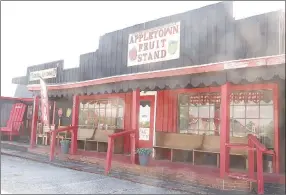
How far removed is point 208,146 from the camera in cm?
865

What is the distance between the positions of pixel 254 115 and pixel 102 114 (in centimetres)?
676

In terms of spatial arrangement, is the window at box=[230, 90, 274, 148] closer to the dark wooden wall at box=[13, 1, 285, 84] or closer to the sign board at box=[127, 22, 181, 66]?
the dark wooden wall at box=[13, 1, 285, 84]

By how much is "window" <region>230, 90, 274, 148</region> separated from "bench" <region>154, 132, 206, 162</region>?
1.28 metres

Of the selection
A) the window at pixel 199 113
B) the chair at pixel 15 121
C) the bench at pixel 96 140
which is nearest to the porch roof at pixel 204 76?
the window at pixel 199 113

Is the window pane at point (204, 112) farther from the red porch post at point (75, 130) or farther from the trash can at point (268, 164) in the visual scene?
the red porch post at point (75, 130)

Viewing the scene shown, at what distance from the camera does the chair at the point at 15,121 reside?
50.9ft

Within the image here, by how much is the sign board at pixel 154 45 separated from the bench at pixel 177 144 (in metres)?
2.84

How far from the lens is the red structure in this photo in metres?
6.11

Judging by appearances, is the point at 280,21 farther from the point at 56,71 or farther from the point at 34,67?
the point at 34,67

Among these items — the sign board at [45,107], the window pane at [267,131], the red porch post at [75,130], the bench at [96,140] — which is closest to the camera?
the window pane at [267,131]

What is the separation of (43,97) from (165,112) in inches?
193

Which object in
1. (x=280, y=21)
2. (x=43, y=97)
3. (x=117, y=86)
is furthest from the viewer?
(x=43, y=97)

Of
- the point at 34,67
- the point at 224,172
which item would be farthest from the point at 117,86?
the point at 34,67

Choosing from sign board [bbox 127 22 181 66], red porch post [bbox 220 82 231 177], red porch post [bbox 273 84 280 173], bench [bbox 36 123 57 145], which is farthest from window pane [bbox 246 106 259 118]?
bench [bbox 36 123 57 145]
